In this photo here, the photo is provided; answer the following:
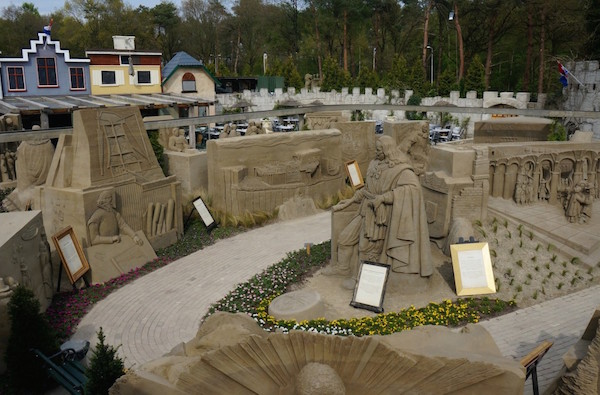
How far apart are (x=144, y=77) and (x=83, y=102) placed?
605 centimetres

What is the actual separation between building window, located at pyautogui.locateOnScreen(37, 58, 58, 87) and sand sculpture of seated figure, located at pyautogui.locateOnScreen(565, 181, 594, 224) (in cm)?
2633

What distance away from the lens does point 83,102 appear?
27094 millimetres

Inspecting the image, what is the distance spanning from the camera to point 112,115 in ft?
38.8

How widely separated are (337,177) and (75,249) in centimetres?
904

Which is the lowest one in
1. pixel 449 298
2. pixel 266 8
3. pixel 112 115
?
pixel 449 298

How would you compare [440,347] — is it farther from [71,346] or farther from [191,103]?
[191,103]

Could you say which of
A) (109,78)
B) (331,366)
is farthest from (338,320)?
(109,78)

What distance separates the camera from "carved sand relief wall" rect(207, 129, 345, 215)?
579 inches

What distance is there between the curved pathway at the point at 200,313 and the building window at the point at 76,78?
2086 centimetres

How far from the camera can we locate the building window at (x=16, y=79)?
89.6 feet

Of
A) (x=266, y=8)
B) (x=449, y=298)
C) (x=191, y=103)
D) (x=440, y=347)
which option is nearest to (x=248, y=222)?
(x=449, y=298)

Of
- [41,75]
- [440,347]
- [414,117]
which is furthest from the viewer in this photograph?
[414,117]

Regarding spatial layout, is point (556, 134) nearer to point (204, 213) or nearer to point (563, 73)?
point (563, 73)

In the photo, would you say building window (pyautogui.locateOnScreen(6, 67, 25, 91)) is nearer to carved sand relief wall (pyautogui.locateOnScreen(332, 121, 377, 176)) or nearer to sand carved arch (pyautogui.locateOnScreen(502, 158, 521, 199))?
carved sand relief wall (pyautogui.locateOnScreen(332, 121, 377, 176))
